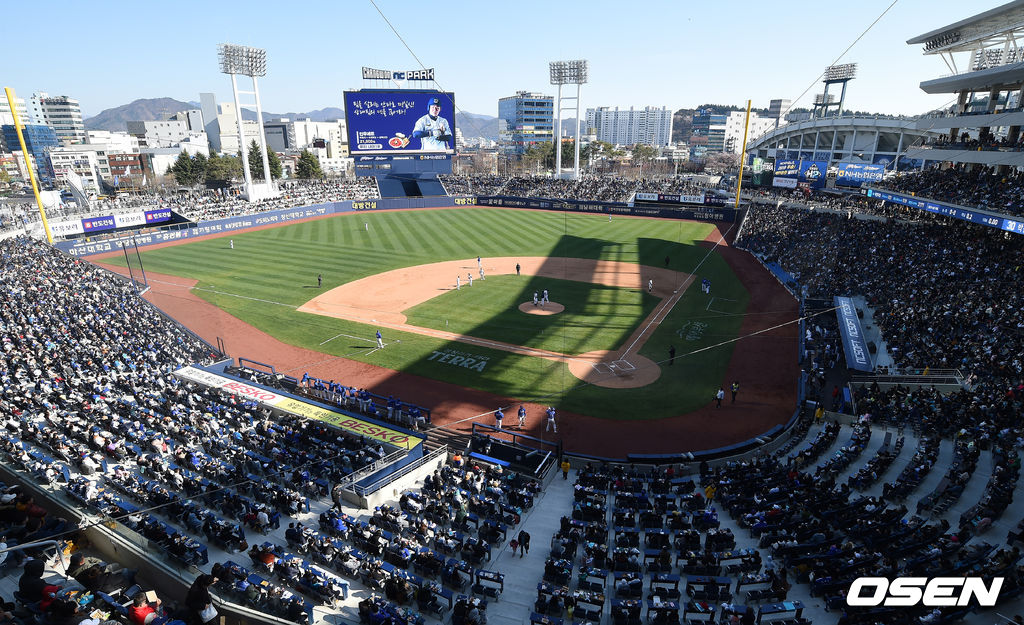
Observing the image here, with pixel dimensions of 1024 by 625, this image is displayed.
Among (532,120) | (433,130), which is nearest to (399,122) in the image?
(433,130)

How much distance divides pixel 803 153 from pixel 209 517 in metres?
94.0

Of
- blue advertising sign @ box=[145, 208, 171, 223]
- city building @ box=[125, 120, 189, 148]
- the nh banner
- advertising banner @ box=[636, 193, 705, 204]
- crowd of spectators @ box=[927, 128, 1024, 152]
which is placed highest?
city building @ box=[125, 120, 189, 148]

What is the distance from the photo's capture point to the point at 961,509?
1345 cm

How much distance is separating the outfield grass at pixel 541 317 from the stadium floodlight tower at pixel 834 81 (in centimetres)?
6889

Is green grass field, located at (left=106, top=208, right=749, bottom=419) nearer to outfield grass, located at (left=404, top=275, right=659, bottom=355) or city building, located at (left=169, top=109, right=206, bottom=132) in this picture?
outfield grass, located at (left=404, top=275, right=659, bottom=355)

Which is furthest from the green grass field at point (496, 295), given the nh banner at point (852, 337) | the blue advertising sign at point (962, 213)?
the blue advertising sign at point (962, 213)

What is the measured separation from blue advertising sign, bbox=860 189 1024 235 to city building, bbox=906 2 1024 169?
3093 mm

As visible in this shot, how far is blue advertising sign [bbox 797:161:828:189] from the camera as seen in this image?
5681cm

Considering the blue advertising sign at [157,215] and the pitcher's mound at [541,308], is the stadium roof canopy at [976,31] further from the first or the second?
the blue advertising sign at [157,215]

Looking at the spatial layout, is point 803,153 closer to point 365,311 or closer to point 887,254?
point 887,254

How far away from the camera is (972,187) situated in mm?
31906

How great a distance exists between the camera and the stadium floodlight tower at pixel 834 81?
Answer: 274 ft

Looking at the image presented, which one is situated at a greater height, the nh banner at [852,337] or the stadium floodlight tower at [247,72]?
the stadium floodlight tower at [247,72]

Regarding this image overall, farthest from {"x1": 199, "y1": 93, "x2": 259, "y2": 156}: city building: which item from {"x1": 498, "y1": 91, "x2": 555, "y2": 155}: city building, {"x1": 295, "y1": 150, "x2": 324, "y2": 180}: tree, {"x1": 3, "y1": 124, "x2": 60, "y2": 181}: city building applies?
{"x1": 295, "y1": 150, "x2": 324, "y2": 180}: tree
